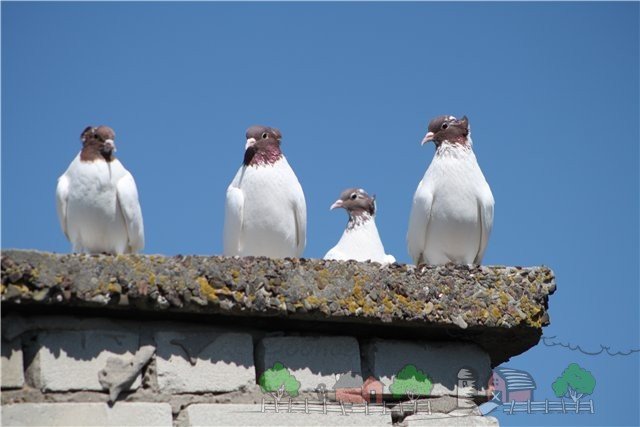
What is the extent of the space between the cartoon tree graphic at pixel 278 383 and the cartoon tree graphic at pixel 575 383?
192 cm

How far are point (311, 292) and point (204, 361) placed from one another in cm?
84

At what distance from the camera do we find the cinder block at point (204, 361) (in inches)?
287

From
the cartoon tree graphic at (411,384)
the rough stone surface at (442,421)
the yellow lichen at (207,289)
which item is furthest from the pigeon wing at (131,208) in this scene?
the rough stone surface at (442,421)

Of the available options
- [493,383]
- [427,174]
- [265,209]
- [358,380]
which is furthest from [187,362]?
[427,174]

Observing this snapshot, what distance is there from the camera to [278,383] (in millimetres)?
7574

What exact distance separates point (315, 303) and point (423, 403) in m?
1.09

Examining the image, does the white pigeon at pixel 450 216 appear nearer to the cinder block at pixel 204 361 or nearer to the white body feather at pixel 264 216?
the white body feather at pixel 264 216

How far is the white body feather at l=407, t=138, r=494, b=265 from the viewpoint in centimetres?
1043

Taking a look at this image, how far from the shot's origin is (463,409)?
800cm

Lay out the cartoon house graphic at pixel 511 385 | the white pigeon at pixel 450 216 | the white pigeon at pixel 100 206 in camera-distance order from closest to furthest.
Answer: the cartoon house graphic at pixel 511 385
the white pigeon at pixel 100 206
the white pigeon at pixel 450 216

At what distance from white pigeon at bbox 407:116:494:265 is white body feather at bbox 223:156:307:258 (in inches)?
42.1

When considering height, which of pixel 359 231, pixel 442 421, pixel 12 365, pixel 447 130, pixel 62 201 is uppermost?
pixel 447 130

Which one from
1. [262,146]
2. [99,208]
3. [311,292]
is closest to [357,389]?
[311,292]

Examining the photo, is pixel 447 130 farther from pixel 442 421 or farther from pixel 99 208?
pixel 442 421
